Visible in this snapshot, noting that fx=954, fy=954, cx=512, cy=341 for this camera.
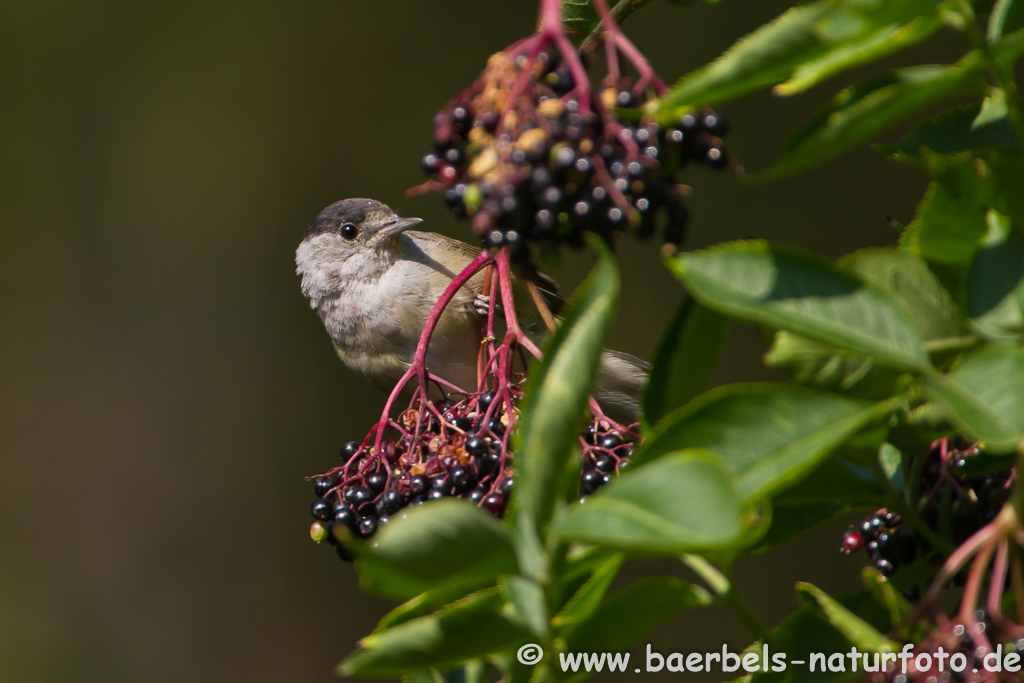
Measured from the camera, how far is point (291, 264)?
6.06m

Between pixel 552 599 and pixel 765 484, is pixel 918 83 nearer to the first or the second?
pixel 765 484

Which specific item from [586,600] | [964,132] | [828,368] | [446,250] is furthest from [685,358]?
[446,250]

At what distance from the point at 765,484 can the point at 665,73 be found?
5.83 m

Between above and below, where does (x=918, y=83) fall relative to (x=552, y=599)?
above

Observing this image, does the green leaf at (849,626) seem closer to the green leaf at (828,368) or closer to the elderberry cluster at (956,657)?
the elderberry cluster at (956,657)

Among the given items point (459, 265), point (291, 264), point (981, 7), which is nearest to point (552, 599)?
point (981, 7)

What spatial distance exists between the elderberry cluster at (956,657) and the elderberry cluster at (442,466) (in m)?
0.59

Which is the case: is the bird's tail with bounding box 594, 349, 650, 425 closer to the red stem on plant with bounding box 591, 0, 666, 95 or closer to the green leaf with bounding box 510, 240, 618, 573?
the red stem on plant with bounding box 591, 0, 666, 95

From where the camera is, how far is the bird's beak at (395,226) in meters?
3.69

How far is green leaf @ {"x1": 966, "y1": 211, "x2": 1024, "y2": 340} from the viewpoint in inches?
30.4

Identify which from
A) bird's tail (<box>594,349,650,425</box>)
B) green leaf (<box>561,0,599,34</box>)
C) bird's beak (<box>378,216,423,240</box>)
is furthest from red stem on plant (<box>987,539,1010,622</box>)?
bird's beak (<box>378,216,423,240</box>)

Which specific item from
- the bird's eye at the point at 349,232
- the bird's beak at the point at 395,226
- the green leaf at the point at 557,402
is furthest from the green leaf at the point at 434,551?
the bird's eye at the point at 349,232

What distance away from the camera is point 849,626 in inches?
30.7

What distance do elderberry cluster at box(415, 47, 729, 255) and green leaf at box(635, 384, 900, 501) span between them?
0.23 metres
